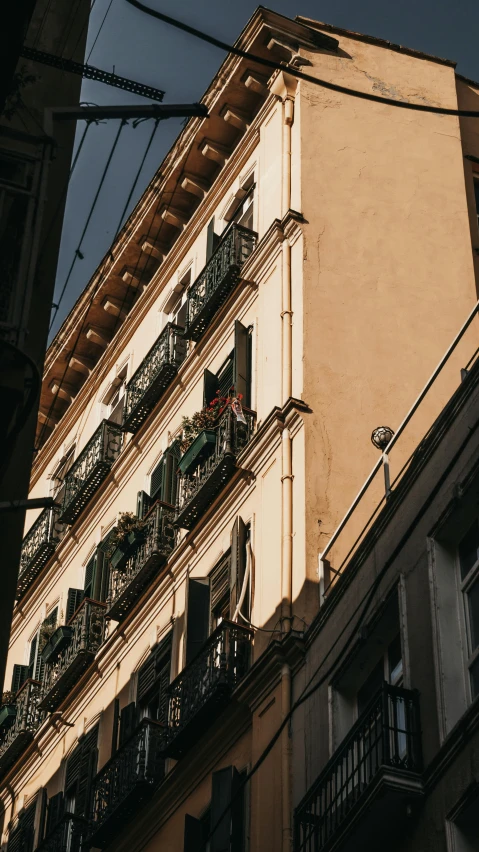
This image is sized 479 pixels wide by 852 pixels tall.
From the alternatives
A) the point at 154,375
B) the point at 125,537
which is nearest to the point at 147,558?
the point at 125,537

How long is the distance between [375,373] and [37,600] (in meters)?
11.7

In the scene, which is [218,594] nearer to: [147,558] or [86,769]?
[147,558]

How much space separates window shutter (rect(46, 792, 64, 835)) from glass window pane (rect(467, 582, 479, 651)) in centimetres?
1250

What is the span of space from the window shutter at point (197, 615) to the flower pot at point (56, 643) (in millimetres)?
4818

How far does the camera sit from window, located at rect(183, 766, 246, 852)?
21.5 m

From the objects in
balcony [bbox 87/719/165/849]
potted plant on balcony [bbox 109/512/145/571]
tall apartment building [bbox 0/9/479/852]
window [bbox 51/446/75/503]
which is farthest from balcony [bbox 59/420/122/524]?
balcony [bbox 87/719/165/849]

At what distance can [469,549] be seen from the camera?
58.7 feet

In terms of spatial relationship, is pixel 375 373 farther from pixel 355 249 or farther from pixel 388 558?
pixel 388 558

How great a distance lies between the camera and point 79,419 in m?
36.5

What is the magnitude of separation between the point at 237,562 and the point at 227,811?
3.96 metres

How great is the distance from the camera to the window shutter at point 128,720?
86.8 ft

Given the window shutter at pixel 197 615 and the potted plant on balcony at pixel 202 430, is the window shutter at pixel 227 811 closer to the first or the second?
the window shutter at pixel 197 615

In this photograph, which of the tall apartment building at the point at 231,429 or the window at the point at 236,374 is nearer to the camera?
the tall apartment building at the point at 231,429

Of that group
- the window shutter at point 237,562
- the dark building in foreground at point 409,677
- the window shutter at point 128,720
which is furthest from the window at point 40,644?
the dark building in foreground at point 409,677
